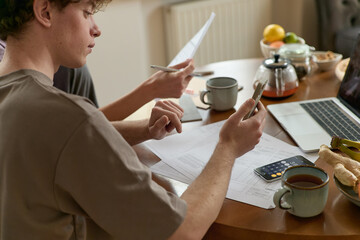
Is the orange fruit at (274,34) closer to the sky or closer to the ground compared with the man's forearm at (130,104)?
closer to the sky

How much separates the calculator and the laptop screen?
0.96ft

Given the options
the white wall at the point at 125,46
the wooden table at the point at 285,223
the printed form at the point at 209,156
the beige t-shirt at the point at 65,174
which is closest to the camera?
the beige t-shirt at the point at 65,174

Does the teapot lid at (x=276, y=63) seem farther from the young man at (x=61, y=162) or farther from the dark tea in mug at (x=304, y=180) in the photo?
the young man at (x=61, y=162)

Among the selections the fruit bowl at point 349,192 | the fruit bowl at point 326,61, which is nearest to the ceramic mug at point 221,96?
the fruit bowl at point 326,61

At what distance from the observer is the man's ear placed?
0.86 m

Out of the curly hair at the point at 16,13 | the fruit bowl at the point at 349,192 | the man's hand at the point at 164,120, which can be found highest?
the curly hair at the point at 16,13

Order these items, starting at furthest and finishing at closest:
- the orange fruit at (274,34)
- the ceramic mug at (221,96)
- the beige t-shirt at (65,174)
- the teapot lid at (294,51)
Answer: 1. the orange fruit at (274,34)
2. the teapot lid at (294,51)
3. the ceramic mug at (221,96)
4. the beige t-shirt at (65,174)

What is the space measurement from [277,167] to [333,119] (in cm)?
34

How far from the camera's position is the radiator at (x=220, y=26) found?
3.06m

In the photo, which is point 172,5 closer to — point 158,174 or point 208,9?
point 208,9

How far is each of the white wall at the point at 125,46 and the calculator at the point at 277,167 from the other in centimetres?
192

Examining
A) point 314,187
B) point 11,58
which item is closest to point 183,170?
point 314,187

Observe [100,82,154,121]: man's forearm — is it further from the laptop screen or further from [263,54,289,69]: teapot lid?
the laptop screen

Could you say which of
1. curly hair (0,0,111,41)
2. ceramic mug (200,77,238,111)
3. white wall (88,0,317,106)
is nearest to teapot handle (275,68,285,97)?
ceramic mug (200,77,238,111)
